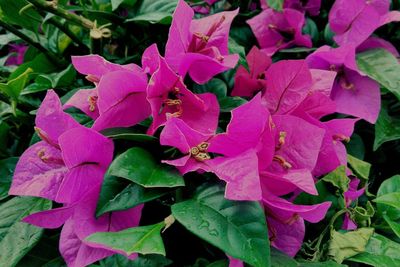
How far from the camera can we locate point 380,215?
0.68 m

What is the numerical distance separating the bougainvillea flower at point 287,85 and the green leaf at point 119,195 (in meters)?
0.19

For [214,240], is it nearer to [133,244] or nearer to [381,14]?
[133,244]

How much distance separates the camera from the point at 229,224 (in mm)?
481

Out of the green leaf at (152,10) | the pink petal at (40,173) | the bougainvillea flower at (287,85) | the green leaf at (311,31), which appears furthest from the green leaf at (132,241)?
the green leaf at (311,31)

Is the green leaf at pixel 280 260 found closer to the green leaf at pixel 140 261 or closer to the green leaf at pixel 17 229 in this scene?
the green leaf at pixel 140 261

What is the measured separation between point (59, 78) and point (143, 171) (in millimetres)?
280

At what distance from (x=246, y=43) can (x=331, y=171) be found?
360 mm

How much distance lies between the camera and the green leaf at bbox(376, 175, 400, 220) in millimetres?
665

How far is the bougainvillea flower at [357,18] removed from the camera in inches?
30.6

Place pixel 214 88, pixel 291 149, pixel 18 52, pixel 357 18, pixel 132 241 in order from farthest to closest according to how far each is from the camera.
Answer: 1. pixel 18 52
2. pixel 357 18
3. pixel 214 88
4. pixel 291 149
5. pixel 132 241

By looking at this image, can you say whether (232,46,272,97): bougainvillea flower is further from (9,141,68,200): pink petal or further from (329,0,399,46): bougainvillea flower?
(9,141,68,200): pink petal

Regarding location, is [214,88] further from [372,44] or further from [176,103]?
[372,44]

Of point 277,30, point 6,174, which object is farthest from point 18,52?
point 277,30

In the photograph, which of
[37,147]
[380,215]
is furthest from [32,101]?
[380,215]
